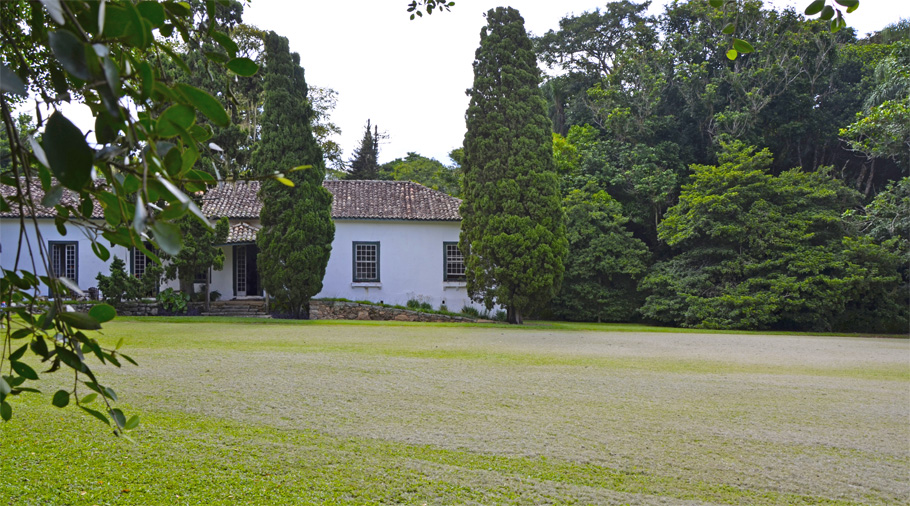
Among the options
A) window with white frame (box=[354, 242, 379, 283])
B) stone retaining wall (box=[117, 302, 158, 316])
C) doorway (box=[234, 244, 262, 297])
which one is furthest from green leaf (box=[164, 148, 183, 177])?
doorway (box=[234, 244, 262, 297])

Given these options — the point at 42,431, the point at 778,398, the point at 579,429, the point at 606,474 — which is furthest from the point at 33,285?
the point at 778,398

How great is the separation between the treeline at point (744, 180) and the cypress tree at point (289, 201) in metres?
8.29

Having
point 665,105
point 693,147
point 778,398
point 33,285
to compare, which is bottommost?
point 778,398

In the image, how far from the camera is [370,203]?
2044 centimetres

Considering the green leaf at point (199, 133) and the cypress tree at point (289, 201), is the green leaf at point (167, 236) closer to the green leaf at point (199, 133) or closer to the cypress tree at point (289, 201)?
the green leaf at point (199, 133)

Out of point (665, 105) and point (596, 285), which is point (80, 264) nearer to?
point (596, 285)

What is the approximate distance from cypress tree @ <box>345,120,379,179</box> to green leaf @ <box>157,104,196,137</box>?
109ft

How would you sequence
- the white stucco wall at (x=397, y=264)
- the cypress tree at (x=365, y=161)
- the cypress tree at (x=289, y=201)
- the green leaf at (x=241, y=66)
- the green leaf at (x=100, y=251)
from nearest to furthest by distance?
the green leaf at (x=241, y=66) → the green leaf at (x=100, y=251) → the cypress tree at (x=289, y=201) → the white stucco wall at (x=397, y=264) → the cypress tree at (x=365, y=161)

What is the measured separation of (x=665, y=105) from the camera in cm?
2330

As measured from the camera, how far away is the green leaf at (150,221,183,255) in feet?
2.29

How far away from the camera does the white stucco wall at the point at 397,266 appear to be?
63.5 feet

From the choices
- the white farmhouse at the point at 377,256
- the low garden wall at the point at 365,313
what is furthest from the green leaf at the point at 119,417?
the white farmhouse at the point at 377,256

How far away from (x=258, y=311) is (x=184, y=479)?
15.3 metres

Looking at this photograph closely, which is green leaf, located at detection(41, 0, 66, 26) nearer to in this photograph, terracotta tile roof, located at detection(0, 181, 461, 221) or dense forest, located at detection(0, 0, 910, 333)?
dense forest, located at detection(0, 0, 910, 333)
